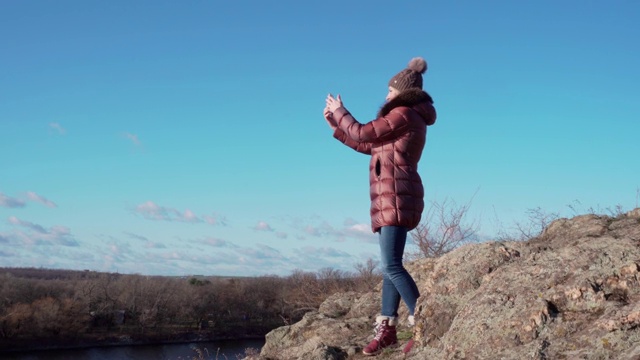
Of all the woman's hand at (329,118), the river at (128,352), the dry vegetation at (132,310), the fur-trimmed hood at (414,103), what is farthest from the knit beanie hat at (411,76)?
the dry vegetation at (132,310)

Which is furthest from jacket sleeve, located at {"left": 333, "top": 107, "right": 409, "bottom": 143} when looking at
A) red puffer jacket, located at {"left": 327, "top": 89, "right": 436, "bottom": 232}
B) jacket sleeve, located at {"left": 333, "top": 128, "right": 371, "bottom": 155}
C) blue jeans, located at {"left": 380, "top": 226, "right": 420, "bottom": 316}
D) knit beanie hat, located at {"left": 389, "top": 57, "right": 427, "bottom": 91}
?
blue jeans, located at {"left": 380, "top": 226, "right": 420, "bottom": 316}

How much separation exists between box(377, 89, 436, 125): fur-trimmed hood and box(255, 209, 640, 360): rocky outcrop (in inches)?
55.8

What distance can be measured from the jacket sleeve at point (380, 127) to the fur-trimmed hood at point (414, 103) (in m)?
0.09

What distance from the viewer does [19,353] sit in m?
54.5

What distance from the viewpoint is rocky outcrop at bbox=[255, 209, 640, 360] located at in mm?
3340

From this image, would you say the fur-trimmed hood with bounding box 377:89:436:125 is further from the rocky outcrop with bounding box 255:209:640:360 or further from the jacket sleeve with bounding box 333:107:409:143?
the rocky outcrop with bounding box 255:209:640:360

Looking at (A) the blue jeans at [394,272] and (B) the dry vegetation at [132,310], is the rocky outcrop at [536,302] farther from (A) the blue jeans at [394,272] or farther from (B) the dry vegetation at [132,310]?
(B) the dry vegetation at [132,310]

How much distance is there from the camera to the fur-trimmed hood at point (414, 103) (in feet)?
15.8

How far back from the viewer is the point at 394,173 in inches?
183

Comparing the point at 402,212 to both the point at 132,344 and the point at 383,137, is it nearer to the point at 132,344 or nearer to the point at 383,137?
the point at 383,137

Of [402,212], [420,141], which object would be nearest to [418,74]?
[420,141]

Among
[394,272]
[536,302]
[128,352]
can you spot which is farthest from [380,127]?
[128,352]

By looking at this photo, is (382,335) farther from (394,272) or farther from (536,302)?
(536,302)

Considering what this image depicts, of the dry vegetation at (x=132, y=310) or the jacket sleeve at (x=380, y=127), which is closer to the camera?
the jacket sleeve at (x=380, y=127)
